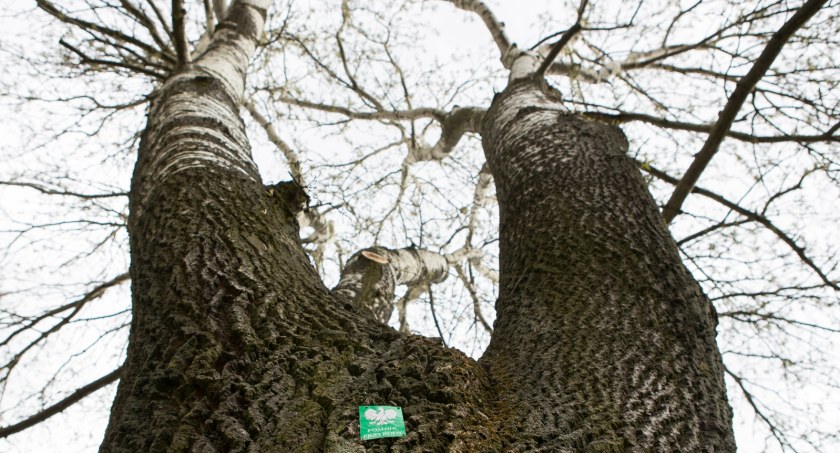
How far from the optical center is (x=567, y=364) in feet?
4.15

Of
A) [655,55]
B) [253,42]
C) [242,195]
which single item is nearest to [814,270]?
[655,55]

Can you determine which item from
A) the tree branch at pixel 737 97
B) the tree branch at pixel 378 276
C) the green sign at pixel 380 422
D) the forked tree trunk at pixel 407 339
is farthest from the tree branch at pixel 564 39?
the green sign at pixel 380 422

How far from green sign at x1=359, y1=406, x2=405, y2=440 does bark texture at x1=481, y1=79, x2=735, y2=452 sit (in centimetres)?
24

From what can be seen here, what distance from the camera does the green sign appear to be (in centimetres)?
102

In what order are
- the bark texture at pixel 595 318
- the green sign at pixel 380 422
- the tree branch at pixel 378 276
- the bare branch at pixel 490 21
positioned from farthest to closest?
the bare branch at pixel 490 21 < the tree branch at pixel 378 276 < the bark texture at pixel 595 318 < the green sign at pixel 380 422

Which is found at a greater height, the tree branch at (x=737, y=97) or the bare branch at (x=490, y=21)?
the bare branch at (x=490, y=21)

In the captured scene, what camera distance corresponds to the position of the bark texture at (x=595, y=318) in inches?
44.3

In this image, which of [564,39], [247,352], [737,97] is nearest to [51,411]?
[247,352]

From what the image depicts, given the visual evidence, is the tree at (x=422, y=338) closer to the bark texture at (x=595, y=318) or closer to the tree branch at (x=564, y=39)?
the bark texture at (x=595, y=318)

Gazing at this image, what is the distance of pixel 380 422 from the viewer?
1.05m

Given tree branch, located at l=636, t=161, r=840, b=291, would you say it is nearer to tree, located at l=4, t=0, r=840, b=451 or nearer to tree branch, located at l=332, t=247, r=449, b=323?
tree, located at l=4, t=0, r=840, b=451

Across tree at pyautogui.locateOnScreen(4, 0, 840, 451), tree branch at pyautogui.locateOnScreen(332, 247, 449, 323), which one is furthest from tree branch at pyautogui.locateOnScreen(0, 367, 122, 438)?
tree branch at pyautogui.locateOnScreen(332, 247, 449, 323)

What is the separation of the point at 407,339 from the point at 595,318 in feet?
1.68

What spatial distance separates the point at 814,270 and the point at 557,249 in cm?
266
